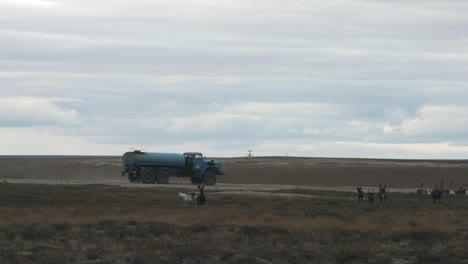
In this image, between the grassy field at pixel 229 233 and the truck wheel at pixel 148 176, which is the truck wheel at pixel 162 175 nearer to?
the truck wheel at pixel 148 176

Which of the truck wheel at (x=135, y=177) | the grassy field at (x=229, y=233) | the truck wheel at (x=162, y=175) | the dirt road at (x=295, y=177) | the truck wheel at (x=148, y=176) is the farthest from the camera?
the dirt road at (x=295, y=177)

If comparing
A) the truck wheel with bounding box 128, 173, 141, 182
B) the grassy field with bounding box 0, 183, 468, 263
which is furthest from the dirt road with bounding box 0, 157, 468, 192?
the grassy field with bounding box 0, 183, 468, 263

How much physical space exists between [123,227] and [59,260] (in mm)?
6085

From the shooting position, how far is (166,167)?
242 ft

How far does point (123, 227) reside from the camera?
103 ft

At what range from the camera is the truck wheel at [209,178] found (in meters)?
73.4

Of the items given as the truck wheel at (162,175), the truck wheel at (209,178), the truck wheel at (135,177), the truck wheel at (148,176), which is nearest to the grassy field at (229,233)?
the truck wheel at (148,176)

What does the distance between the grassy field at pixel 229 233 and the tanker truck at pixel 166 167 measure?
2784 cm

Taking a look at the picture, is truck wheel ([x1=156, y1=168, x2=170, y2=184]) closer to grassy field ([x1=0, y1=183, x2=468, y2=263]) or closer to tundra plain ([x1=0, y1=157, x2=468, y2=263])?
tundra plain ([x1=0, y1=157, x2=468, y2=263])

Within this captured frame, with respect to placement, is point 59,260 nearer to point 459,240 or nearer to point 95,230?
point 95,230

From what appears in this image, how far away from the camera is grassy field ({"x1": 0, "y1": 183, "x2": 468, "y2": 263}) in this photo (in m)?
26.6

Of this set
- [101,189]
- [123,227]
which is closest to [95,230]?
[123,227]

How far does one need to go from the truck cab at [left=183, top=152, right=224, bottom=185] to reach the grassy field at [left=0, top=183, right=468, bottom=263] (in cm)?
2818

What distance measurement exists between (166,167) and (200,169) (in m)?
2.56
